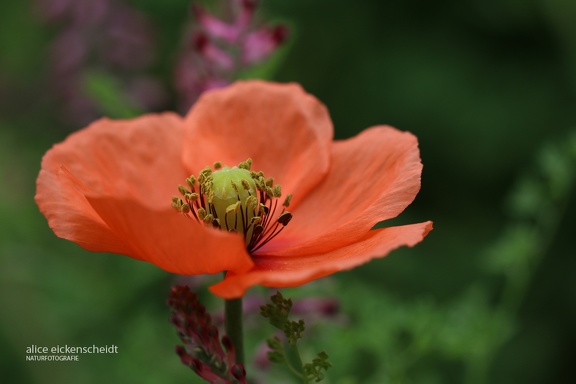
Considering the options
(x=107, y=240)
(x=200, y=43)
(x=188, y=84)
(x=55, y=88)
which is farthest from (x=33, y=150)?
(x=107, y=240)

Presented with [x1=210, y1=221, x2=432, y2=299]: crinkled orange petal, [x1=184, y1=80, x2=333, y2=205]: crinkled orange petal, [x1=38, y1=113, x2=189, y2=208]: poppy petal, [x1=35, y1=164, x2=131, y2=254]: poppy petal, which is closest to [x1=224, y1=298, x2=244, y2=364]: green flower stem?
[x1=210, y1=221, x2=432, y2=299]: crinkled orange petal

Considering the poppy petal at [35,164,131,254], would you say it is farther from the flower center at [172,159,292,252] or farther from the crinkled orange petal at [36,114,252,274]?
the flower center at [172,159,292,252]

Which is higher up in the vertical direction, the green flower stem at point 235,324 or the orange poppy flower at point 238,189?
the orange poppy flower at point 238,189

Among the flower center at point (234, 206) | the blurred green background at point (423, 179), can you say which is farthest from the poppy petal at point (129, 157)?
the blurred green background at point (423, 179)

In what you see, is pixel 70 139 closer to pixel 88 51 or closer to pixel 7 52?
pixel 88 51

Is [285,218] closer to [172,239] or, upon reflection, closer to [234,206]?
[234,206]

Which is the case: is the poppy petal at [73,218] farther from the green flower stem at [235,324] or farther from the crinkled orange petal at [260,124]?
the crinkled orange petal at [260,124]

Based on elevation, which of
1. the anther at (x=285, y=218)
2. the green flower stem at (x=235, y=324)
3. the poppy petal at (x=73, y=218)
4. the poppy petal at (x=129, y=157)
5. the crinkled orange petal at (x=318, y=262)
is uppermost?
the poppy petal at (x=129, y=157)

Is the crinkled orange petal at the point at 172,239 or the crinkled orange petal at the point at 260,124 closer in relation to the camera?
the crinkled orange petal at the point at 172,239
